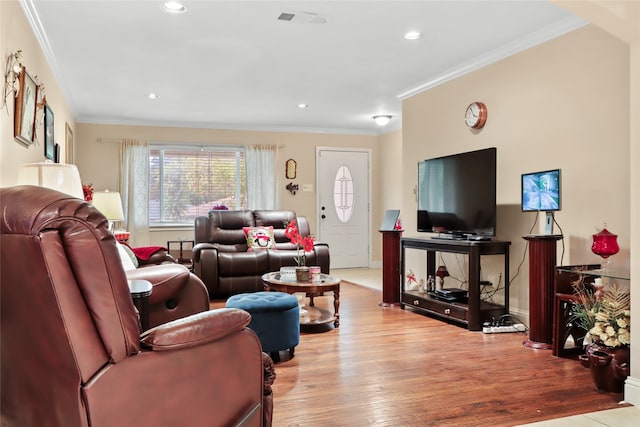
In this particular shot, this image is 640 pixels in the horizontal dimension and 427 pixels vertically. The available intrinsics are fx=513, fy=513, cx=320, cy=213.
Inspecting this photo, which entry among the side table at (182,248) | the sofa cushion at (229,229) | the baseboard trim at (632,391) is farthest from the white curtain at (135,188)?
the baseboard trim at (632,391)

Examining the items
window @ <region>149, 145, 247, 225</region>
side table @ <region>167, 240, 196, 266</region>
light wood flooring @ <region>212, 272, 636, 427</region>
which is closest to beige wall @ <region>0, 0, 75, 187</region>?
light wood flooring @ <region>212, 272, 636, 427</region>

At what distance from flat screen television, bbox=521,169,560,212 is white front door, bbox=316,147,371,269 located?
497cm

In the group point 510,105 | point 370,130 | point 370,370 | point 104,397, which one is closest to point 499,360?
point 370,370

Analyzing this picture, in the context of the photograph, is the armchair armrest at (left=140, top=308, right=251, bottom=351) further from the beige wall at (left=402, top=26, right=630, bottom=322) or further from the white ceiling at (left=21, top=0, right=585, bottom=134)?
the beige wall at (left=402, top=26, right=630, bottom=322)

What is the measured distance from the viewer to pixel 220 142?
821 centimetres

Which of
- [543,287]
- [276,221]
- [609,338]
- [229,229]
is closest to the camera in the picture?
[609,338]

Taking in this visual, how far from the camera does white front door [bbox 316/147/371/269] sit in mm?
8789

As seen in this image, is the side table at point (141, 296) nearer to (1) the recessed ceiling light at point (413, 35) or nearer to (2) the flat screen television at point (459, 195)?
(1) the recessed ceiling light at point (413, 35)

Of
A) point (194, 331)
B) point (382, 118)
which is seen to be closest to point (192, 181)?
point (382, 118)

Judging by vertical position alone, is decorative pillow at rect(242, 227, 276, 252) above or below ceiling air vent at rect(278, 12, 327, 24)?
below

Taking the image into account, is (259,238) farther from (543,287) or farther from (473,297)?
(543,287)

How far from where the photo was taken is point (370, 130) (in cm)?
889

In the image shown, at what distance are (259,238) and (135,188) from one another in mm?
2450

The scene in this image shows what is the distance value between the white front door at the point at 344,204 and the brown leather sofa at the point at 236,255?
Answer: 1.95 meters
